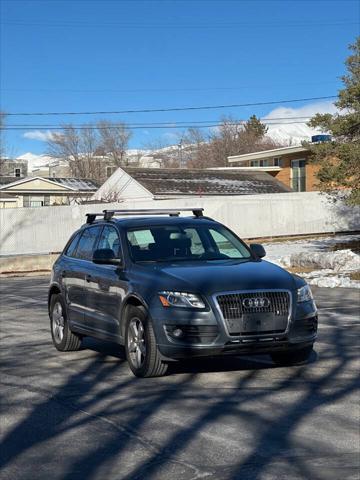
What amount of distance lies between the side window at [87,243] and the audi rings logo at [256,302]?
272 cm

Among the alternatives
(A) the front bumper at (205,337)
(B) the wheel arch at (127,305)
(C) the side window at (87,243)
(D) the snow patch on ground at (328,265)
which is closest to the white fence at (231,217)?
(D) the snow patch on ground at (328,265)

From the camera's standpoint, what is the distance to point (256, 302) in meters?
7.74

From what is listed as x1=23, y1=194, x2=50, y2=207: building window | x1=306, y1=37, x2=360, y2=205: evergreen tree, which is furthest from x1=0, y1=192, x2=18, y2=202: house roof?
x1=306, y1=37, x2=360, y2=205: evergreen tree

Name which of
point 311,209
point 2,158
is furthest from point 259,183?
point 2,158

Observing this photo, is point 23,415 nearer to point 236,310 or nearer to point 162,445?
point 162,445

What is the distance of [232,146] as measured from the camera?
91.9 meters

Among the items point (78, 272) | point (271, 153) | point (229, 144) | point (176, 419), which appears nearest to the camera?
point (176, 419)

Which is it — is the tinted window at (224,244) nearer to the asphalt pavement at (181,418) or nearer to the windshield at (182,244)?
the windshield at (182,244)

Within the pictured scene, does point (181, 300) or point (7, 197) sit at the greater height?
point (7, 197)

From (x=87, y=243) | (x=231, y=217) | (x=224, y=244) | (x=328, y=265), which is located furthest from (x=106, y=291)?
(x=231, y=217)

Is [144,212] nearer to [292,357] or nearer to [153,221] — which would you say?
[153,221]

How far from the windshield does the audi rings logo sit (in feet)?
3.99

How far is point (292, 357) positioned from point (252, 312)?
47.4 inches

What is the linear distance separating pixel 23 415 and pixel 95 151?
8664 centimetres
